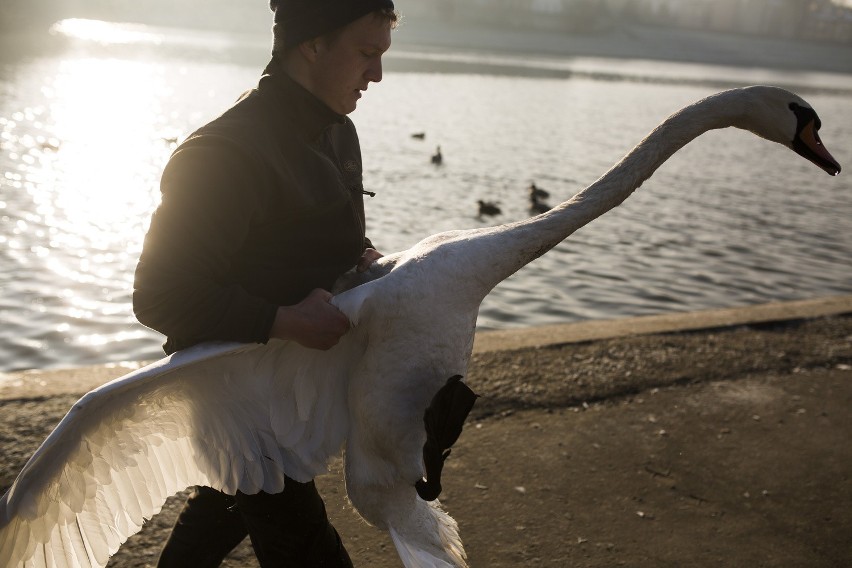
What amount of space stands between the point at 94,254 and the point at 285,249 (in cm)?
818

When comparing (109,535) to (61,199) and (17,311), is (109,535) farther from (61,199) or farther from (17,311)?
(61,199)

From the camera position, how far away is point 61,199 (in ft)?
41.7

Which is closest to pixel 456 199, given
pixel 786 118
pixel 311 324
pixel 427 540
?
pixel 786 118

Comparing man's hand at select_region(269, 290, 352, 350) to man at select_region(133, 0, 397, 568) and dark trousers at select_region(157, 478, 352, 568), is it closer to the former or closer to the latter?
man at select_region(133, 0, 397, 568)

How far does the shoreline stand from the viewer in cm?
487

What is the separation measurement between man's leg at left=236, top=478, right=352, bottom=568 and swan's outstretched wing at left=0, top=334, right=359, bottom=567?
5cm

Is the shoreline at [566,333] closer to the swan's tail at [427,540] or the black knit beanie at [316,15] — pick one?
the swan's tail at [427,540]

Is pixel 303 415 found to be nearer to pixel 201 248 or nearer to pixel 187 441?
pixel 187 441

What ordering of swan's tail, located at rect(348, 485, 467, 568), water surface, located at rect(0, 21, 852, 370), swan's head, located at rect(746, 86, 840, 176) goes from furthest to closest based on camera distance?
water surface, located at rect(0, 21, 852, 370) → swan's head, located at rect(746, 86, 840, 176) → swan's tail, located at rect(348, 485, 467, 568)

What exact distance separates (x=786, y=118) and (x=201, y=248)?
2197mm

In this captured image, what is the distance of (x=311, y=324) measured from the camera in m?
2.52

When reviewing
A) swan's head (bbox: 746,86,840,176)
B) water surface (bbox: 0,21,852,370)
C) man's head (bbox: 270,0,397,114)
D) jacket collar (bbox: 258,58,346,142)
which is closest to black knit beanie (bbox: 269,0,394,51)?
man's head (bbox: 270,0,397,114)

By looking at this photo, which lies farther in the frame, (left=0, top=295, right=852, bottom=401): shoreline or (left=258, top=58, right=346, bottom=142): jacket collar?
(left=0, top=295, right=852, bottom=401): shoreline

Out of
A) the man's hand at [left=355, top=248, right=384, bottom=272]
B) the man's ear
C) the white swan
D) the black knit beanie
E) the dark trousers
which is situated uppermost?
the black knit beanie
